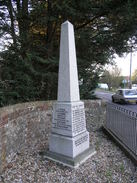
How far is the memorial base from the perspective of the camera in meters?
3.19

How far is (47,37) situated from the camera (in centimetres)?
666

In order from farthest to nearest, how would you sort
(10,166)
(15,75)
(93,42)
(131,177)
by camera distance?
(93,42)
(15,75)
(10,166)
(131,177)

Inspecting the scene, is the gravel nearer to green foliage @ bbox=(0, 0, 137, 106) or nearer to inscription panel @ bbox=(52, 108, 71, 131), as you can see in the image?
inscription panel @ bbox=(52, 108, 71, 131)

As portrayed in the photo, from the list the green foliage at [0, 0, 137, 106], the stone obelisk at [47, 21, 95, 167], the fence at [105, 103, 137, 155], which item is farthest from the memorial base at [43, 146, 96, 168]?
the green foliage at [0, 0, 137, 106]

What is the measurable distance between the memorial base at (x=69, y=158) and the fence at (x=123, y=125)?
87 cm

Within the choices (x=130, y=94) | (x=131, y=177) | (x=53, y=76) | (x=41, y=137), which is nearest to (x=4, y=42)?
(x=53, y=76)

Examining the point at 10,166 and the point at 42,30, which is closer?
the point at 10,166

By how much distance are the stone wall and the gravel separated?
162 mm

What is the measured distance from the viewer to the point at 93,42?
657 centimetres

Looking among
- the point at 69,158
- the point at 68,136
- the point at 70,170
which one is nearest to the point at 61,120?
the point at 68,136

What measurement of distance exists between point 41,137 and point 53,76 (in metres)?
2.07

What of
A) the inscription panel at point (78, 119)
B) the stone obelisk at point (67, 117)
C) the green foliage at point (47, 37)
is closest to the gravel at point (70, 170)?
the stone obelisk at point (67, 117)

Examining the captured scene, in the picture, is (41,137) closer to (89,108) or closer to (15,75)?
(15,75)

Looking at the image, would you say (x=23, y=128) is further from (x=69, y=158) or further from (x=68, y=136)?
(x=69, y=158)
